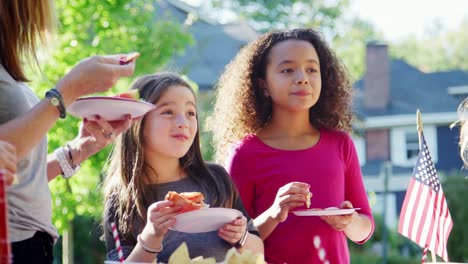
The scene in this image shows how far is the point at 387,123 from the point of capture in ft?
144

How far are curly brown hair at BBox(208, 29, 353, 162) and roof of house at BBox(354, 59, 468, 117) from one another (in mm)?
37711

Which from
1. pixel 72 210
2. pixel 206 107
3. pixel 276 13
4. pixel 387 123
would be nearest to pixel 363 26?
pixel 387 123

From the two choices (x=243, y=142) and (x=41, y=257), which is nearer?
(x=41, y=257)

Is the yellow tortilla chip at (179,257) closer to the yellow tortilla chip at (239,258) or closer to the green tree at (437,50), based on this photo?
the yellow tortilla chip at (239,258)

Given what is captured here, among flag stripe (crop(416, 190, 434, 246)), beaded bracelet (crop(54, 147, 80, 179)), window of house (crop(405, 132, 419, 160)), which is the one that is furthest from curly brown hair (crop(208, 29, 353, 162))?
window of house (crop(405, 132, 419, 160))

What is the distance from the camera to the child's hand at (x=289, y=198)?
4309 mm

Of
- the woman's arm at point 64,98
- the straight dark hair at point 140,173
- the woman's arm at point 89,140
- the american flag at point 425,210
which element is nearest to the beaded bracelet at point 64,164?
the woman's arm at point 89,140

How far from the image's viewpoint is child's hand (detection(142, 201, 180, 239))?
3.69 m

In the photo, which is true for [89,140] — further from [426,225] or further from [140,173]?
[426,225]

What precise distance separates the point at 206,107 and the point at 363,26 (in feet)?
135

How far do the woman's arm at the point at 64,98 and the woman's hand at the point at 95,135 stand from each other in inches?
15.0

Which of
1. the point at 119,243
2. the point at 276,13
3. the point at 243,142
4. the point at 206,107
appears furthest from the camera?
the point at 276,13

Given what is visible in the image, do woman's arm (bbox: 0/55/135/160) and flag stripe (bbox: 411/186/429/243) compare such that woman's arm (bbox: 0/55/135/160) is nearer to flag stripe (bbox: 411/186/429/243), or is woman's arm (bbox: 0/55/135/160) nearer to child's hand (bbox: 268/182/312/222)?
child's hand (bbox: 268/182/312/222)

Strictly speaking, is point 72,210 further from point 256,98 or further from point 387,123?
point 387,123
